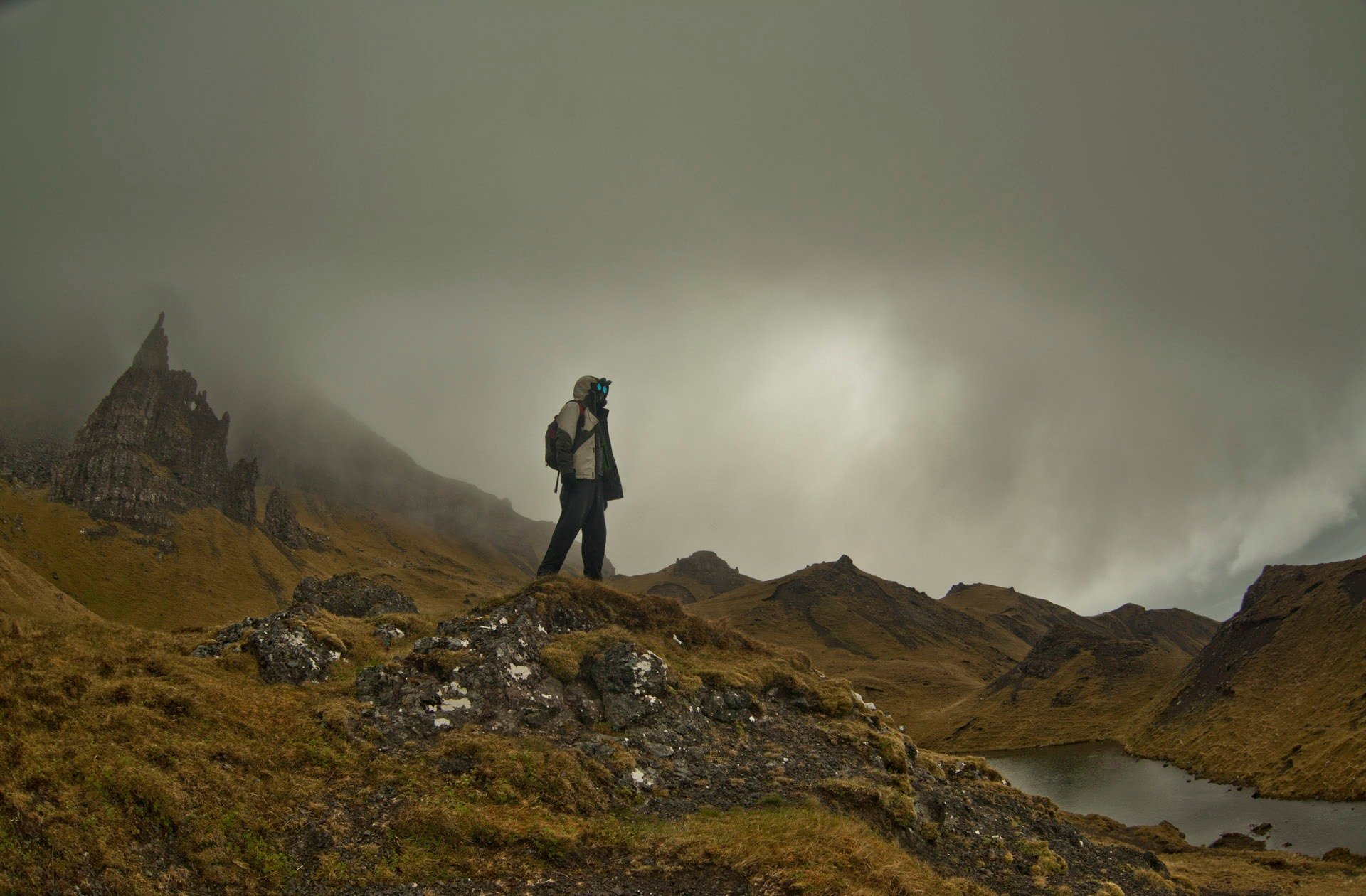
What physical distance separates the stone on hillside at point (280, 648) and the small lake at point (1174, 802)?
39.6 m

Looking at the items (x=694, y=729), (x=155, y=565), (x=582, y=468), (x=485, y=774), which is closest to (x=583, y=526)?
(x=582, y=468)

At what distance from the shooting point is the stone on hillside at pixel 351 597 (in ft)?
112

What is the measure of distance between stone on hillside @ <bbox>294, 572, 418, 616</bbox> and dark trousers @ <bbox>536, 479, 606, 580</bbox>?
16.1m

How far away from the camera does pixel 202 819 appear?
25.2 feet

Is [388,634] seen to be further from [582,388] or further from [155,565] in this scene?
[155,565]

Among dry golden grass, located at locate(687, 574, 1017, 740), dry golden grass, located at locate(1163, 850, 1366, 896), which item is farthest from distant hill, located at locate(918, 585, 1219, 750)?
dry golden grass, located at locate(1163, 850, 1366, 896)

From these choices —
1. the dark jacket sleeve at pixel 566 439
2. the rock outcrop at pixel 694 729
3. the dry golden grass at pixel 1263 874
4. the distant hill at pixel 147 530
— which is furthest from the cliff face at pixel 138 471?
the dry golden grass at pixel 1263 874

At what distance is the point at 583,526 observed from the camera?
1862 centimetres

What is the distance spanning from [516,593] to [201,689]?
755cm

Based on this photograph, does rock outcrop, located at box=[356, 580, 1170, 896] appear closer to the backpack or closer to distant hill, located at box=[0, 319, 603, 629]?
the backpack

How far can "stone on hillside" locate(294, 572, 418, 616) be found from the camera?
1341 inches

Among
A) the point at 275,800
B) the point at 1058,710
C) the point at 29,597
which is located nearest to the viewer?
the point at 275,800

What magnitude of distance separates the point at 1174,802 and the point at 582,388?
58180 millimetres

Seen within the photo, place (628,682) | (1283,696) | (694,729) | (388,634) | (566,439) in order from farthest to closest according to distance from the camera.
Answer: (1283,696) < (566,439) < (388,634) < (628,682) < (694,729)
